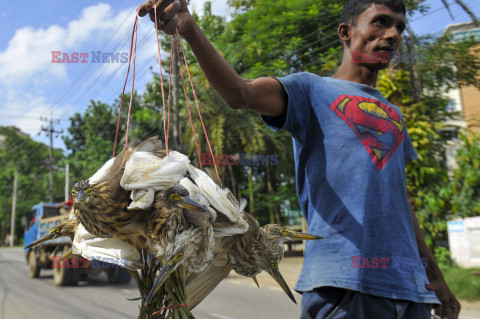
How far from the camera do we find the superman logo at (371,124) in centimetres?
137

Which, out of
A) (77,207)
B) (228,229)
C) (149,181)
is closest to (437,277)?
→ (228,229)

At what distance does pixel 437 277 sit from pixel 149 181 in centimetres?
125

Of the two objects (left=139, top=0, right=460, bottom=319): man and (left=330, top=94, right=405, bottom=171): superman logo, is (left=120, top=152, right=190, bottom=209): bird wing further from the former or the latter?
(left=330, top=94, right=405, bottom=171): superman logo

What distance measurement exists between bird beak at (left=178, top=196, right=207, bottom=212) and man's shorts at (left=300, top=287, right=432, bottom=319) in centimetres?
48

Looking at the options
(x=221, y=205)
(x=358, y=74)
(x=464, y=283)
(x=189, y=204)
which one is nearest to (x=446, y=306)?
(x=358, y=74)

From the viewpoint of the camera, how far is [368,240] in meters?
1.27

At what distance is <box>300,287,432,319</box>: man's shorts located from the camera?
1.21 m

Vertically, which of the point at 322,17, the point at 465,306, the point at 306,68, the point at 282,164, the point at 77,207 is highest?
the point at 322,17

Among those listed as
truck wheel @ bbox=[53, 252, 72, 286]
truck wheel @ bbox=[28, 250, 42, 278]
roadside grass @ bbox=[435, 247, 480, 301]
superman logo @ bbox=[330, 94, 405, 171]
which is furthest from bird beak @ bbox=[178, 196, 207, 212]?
truck wheel @ bbox=[28, 250, 42, 278]

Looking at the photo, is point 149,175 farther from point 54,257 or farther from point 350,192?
point 54,257

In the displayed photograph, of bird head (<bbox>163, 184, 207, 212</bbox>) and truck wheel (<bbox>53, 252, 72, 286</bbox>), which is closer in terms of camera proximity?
bird head (<bbox>163, 184, 207, 212</bbox>)

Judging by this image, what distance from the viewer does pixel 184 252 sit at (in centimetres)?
107

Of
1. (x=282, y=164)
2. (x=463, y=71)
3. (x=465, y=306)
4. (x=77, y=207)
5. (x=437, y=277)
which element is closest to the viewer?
(x=77, y=207)

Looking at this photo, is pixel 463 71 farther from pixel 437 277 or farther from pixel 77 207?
pixel 77 207
